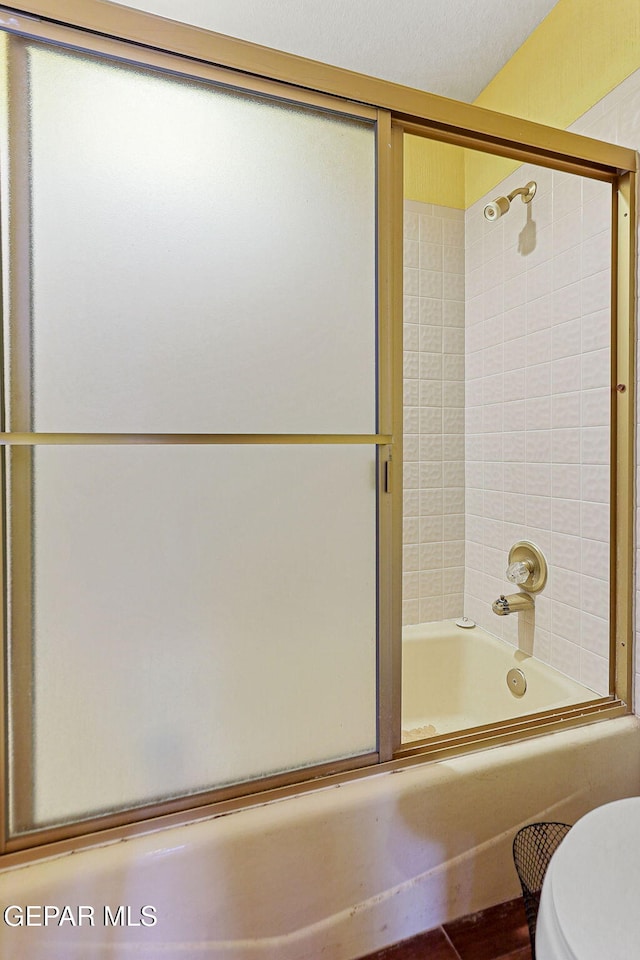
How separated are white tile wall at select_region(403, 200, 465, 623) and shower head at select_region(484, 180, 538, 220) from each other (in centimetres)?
36

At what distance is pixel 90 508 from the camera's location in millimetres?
866

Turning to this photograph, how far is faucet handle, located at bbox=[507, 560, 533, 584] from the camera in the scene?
1.67 meters

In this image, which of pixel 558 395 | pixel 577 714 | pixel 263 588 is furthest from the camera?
pixel 558 395

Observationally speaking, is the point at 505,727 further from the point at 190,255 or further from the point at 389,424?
the point at 190,255

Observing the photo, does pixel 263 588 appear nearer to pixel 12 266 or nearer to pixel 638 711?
pixel 12 266

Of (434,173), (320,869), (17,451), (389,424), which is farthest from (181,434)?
(434,173)

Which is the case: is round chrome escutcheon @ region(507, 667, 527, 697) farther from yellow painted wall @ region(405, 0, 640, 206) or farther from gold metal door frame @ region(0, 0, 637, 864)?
yellow painted wall @ region(405, 0, 640, 206)

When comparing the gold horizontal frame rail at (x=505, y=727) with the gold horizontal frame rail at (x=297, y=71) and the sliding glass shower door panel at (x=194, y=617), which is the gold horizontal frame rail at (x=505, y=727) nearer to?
the sliding glass shower door panel at (x=194, y=617)

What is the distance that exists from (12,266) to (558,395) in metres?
1.48

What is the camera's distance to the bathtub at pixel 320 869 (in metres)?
0.82

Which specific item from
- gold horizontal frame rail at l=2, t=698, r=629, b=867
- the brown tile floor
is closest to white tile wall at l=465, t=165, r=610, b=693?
gold horizontal frame rail at l=2, t=698, r=629, b=867

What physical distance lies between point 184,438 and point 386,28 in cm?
154

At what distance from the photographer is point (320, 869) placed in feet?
3.12

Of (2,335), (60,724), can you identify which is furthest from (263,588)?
(2,335)
